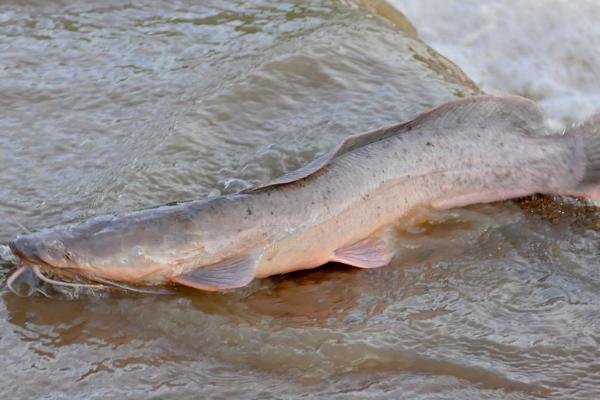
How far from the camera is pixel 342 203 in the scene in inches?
160

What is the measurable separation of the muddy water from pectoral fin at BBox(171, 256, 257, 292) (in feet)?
0.35

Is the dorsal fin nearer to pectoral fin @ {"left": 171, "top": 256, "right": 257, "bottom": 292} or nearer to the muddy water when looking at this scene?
the muddy water

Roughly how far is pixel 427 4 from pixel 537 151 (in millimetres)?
3420

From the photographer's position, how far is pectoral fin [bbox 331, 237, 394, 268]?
4.00m

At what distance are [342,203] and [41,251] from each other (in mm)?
1340

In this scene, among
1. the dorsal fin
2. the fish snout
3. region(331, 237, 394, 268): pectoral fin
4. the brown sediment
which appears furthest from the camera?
the brown sediment

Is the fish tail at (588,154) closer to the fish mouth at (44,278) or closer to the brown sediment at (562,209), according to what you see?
the brown sediment at (562,209)

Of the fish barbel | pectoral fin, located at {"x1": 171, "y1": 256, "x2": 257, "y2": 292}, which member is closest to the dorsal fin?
Result: the fish barbel

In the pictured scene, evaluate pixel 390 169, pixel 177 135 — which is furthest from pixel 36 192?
pixel 390 169

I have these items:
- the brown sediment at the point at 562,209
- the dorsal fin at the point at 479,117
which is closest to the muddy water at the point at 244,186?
the brown sediment at the point at 562,209

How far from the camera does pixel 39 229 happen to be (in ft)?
13.4

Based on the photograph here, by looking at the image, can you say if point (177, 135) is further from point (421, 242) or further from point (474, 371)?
point (474, 371)

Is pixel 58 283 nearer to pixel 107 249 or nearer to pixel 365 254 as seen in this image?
pixel 107 249

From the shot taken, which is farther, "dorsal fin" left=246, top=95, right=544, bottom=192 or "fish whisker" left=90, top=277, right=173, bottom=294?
"dorsal fin" left=246, top=95, right=544, bottom=192
